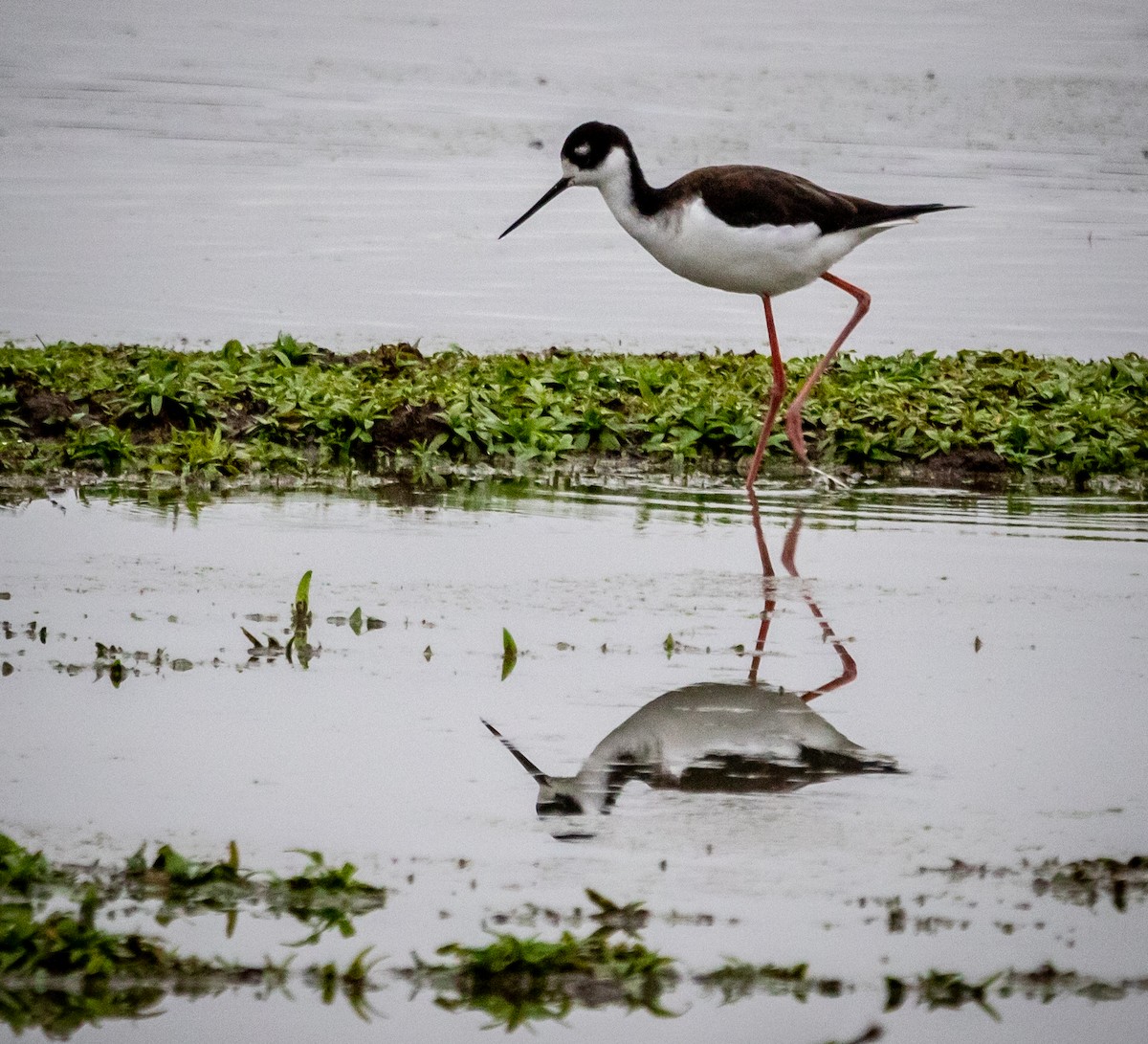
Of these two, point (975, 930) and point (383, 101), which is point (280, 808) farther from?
point (383, 101)

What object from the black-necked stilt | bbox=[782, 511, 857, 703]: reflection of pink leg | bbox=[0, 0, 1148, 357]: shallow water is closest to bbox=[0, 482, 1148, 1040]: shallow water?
bbox=[782, 511, 857, 703]: reflection of pink leg

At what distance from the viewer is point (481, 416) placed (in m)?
9.57

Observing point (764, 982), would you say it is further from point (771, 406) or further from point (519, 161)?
point (519, 161)

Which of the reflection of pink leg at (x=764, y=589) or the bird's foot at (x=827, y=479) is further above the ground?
the bird's foot at (x=827, y=479)

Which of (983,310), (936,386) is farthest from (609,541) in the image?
(983,310)

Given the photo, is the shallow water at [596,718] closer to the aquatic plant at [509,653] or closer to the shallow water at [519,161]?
the aquatic plant at [509,653]

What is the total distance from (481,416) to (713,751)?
444 cm

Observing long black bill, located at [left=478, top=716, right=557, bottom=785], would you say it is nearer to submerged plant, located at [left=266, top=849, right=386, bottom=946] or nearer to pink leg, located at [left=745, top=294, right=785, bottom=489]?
submerged plant, located at [left=266, top=849, right=386, bottom=946]

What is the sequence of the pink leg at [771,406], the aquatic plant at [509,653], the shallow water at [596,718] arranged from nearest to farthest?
the shallow water at [596,718]
the aquatic plant at [509,653]
the pink leg at [771,406]

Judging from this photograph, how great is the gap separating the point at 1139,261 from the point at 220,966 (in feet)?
46.0

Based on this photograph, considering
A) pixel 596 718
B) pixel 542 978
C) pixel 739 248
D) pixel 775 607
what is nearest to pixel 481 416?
pixel 739 248

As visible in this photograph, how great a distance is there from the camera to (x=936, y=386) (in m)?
10.6

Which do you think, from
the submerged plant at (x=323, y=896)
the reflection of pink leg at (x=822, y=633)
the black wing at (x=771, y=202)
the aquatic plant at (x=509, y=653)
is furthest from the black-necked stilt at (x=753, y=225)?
the submerged plant at (x=323, y=896)

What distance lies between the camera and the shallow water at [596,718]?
4.16 m
